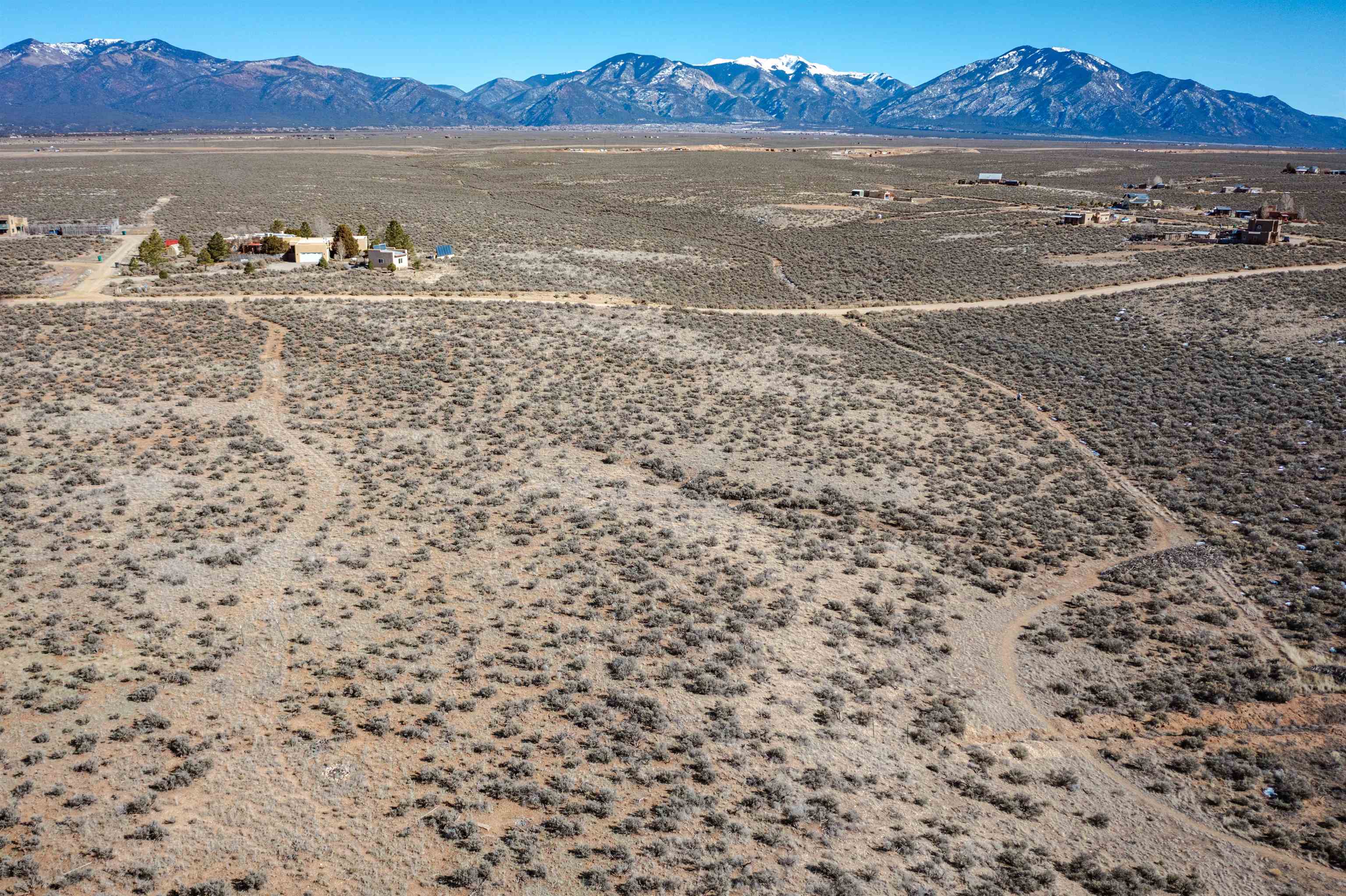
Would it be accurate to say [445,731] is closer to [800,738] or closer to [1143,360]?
[800,738]

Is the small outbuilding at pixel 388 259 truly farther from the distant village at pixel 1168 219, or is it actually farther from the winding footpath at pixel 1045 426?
the distant village at pixel 1168 219

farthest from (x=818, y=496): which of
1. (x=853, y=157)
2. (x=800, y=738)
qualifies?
(x=853, y=157)

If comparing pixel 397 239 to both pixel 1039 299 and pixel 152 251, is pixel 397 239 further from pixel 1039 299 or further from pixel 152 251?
pixel 1039 299

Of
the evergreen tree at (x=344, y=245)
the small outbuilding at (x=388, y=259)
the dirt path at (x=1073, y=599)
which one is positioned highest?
the evergreen tree at (x=344, y=245)

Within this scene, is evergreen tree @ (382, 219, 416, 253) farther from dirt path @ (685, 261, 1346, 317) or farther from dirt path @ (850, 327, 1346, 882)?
dirt path @ (850, 327, 1346, 882)

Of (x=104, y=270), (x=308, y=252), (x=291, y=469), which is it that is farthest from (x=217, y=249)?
(x=291, y=469)

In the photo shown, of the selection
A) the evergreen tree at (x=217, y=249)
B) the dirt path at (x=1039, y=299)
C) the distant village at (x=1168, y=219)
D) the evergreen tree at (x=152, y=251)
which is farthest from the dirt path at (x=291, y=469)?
the distant village at (x=1168, y=219)
